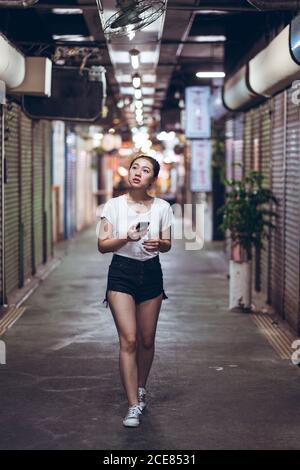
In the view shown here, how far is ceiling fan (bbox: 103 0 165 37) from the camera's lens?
26.3 ft

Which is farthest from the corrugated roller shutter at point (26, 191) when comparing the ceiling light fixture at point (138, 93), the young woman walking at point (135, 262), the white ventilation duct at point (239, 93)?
the young woman walking at point (135, 262)

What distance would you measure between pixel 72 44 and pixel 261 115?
12.1ft

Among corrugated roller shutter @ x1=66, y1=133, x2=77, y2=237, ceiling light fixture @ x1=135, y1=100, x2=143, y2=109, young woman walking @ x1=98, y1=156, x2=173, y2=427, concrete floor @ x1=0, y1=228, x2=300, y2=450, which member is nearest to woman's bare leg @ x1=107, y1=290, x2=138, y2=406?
young woman walking @ x1=98, y1=156, x2=173, y2=427

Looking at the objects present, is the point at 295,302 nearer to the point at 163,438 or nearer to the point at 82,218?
the point at 163,438

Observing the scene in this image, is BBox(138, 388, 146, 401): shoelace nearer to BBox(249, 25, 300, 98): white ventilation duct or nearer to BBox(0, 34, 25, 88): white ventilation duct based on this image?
BBox(249, 25, 300, 98): white ventilation duct

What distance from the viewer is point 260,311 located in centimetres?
1295

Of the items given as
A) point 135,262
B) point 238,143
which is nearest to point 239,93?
point 238,143

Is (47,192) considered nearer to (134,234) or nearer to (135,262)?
(135,262)

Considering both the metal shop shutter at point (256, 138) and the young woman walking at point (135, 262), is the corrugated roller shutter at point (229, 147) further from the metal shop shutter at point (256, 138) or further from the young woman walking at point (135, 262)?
the young woman walking at point (135, 262)

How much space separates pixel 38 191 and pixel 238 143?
15.5 ft

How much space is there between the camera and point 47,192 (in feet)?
66.0

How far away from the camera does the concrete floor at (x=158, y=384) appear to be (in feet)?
21.4

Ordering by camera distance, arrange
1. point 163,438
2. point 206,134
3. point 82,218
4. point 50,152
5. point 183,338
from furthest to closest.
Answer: point 82,218 → point 206,134 → point 50,152 → point 183,338 → point 163,438
